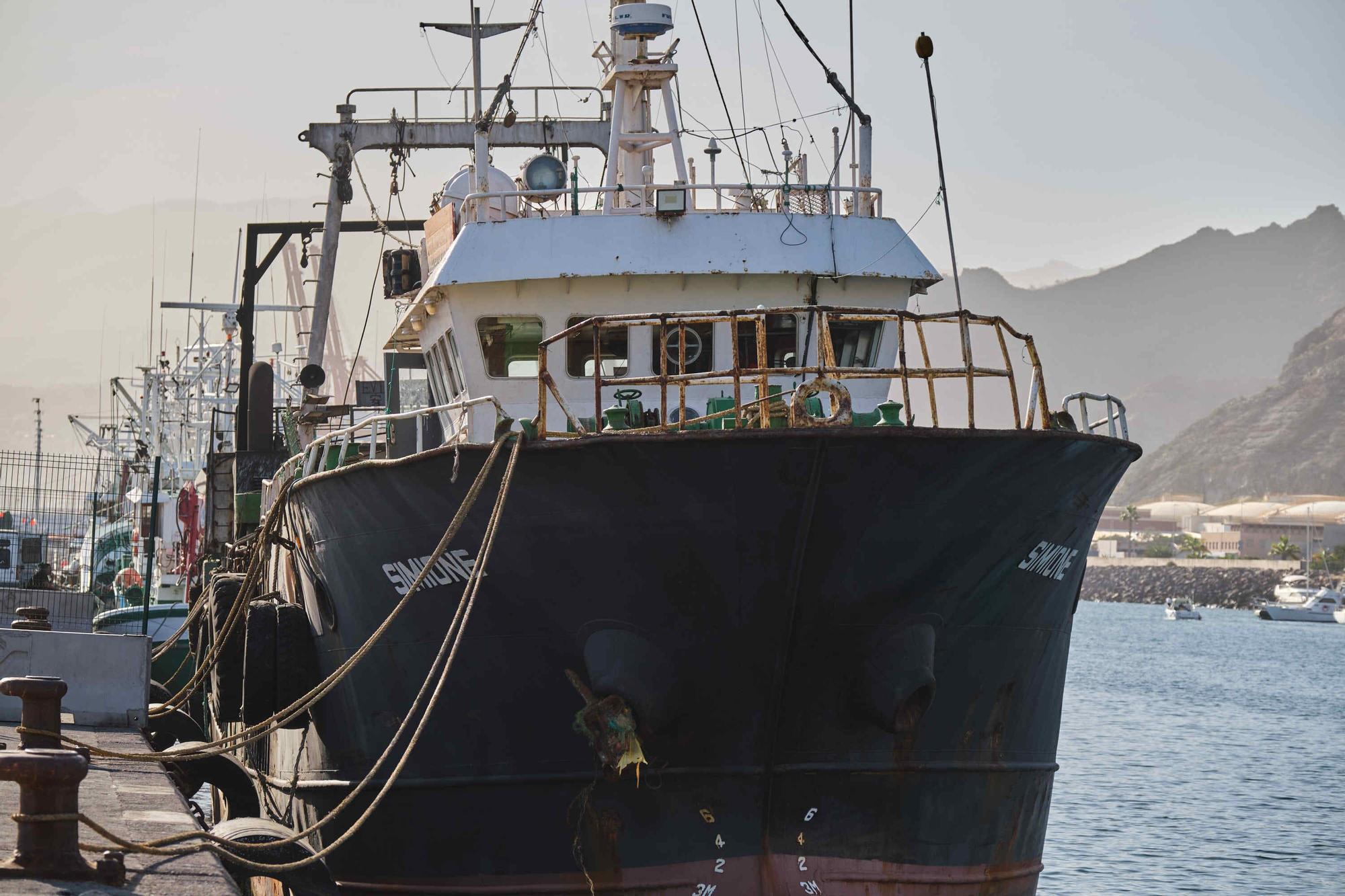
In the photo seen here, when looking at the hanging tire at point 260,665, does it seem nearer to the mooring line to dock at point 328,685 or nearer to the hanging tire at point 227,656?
the mooring line to dock at point 328,685

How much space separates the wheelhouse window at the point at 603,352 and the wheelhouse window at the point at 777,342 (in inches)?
36.3

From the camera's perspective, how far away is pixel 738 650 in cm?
928

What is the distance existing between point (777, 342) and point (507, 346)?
7.22ft

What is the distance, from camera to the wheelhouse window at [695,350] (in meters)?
12.4

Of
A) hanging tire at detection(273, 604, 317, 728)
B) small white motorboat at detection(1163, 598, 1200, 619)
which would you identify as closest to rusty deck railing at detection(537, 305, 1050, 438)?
hanging tire at detection(273, 604, 317, 728)

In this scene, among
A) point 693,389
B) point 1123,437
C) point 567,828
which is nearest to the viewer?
point 567,828

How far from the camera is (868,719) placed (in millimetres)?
9367

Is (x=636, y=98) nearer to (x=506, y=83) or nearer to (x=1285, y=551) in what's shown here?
(x=506, y=83)

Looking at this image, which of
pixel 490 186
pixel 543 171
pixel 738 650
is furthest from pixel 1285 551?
pixel 738 650

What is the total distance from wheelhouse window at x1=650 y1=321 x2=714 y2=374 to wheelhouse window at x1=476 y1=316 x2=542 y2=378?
38.7 inches

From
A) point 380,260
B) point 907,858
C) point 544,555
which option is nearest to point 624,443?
point 544,555

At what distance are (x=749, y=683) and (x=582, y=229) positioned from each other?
4.74 meters

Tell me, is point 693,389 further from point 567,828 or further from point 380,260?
point 380,260

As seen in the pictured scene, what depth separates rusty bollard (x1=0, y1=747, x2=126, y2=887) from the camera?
6.77 metres
